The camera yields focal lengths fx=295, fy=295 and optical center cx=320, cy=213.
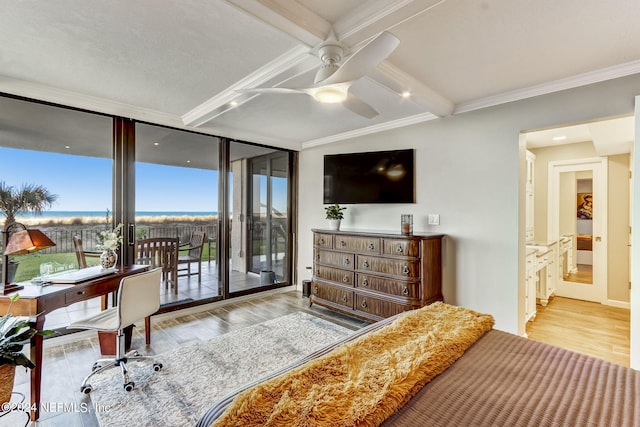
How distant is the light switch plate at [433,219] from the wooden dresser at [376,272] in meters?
0.23

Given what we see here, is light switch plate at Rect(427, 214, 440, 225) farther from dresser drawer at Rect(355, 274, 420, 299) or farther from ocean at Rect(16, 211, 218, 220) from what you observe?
ocean at Rect(16, 211, 218, 220)

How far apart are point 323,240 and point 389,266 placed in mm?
1048

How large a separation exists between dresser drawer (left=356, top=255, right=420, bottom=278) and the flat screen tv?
829 mm

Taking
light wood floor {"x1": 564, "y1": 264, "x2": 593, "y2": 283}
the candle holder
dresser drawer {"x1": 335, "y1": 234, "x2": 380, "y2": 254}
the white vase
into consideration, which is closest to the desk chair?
the white vase

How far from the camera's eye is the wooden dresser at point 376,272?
3125 millimetres

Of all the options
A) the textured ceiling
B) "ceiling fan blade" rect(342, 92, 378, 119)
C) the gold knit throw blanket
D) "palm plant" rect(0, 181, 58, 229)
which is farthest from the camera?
"palm plant" rect(0, 181, 58, 229)

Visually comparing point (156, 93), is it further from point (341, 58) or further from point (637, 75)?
point (637, 75)

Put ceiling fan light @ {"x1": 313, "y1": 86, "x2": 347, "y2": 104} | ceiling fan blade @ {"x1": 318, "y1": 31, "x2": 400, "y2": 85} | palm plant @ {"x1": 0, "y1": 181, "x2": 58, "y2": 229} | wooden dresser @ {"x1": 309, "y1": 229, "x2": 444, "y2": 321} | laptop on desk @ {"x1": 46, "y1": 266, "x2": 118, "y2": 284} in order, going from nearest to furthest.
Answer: ceiling fan blade @ {"x1": 318, "y1": 31, "x2": 400, "y2": 85}, ceiling fan light @ {"x1": 313, "y1": 86, "x2": 347, "y2": 104}, laptop on desk @ {"x1": 46, "y1": 266, "x2": 118, "y2": 284}, palm plant @ {"x1": 0, "y1": 181, "x2": 58, "y2": 229}, wooden dresser @ {"x1": 309, "y1": 229, "x2": 444, "y2": 321}

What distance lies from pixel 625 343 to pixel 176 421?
4.17 m

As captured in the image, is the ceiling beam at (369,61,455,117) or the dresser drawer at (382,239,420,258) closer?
the ceiling beam at (369,61,455,117)

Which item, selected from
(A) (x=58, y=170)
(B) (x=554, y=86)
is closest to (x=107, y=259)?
(A) (x=58, y=170)

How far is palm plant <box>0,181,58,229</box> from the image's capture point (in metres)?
2.76

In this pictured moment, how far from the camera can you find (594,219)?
4.39 m

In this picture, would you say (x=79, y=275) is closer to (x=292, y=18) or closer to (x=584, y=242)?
(x=292, y=18)
